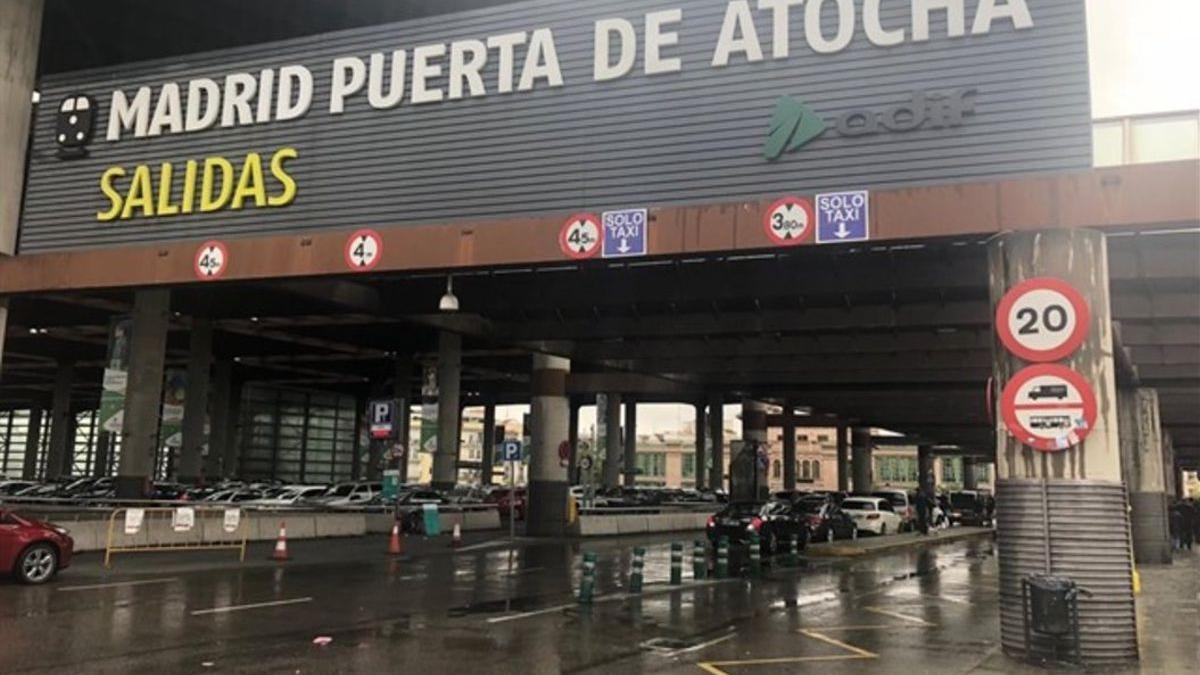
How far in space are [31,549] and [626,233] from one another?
11455 mm

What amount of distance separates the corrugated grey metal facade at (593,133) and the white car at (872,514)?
84.4 feet

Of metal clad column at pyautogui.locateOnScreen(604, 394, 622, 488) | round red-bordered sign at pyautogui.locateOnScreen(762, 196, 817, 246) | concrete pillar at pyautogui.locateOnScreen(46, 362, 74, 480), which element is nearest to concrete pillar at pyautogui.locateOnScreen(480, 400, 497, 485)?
metal clad column at pyautogui.locateOnScreen(604, 394, 622, 488)

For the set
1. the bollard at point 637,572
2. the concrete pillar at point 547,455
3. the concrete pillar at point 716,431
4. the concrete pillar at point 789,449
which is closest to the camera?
the bollard at point 637,572

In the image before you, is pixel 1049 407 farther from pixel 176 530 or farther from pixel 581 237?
pixel 176 530

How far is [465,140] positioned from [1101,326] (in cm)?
1062

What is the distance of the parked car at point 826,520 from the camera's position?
3303 centimetres

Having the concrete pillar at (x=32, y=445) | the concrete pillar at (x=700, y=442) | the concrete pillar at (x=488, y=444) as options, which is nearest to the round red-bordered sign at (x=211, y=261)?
the concrete pillar at (x=700, y=442)

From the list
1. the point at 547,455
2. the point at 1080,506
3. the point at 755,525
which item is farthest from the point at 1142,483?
the point at 1080,506

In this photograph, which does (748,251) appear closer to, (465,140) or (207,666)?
(465,140)

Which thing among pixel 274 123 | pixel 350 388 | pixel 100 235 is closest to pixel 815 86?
pixel 274 123

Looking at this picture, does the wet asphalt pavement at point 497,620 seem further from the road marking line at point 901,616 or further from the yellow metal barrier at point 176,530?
the yellow metal barrier at point 176,530

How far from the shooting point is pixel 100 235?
19766mm

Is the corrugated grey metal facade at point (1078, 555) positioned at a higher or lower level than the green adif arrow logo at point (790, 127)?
lower

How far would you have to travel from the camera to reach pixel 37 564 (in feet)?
52.6
